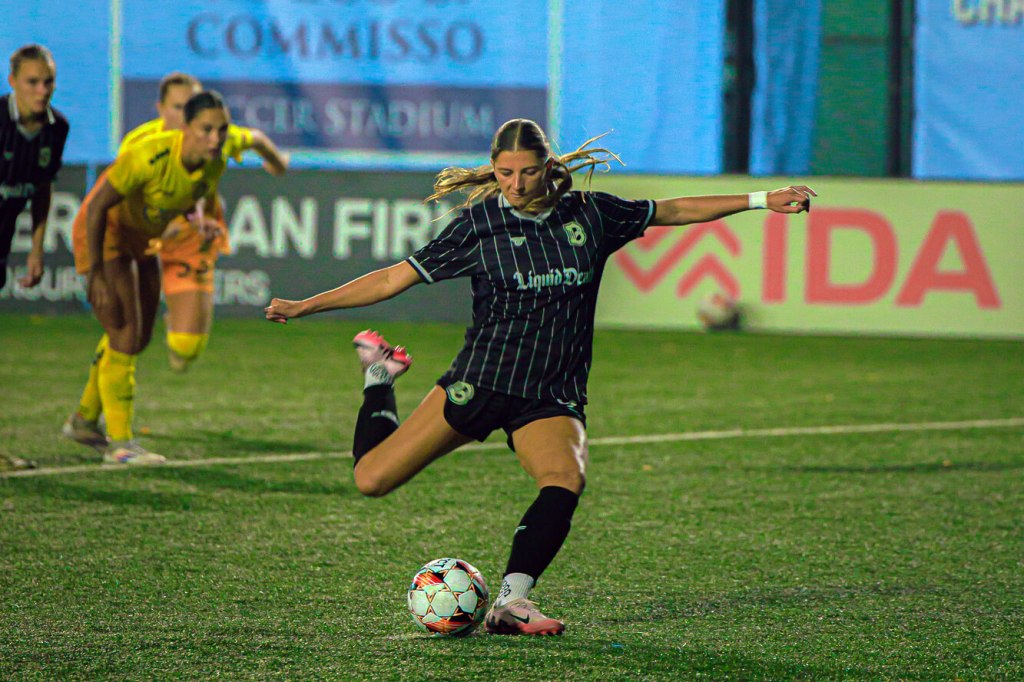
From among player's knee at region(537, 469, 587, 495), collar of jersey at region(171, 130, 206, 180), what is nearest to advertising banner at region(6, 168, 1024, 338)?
collar of jersey at region(171, 130, 206, 180)

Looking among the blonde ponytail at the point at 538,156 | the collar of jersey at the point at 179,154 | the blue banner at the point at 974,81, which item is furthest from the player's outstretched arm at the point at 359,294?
the blue banner at the point at 974,81

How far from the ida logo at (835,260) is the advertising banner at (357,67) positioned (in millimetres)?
3523

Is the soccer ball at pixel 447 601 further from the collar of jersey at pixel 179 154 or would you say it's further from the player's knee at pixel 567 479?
the collar of jersey at pixel 179 154

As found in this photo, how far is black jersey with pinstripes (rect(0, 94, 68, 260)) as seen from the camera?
22.8 ft

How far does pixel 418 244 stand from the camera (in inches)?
531

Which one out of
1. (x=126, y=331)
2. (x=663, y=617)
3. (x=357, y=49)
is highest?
(x=357, y=49)

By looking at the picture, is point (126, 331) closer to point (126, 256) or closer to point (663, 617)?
point (126, 256)

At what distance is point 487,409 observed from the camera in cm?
460

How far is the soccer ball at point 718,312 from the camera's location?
13328mm

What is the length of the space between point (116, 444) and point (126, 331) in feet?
1.87

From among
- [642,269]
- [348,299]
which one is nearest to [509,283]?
[348,299]

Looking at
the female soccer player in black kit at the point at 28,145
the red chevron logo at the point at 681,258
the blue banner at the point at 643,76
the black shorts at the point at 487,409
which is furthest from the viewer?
the blue banner at the point at 643,76

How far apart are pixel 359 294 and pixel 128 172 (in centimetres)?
287

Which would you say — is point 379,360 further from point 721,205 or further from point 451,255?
point 721,205
